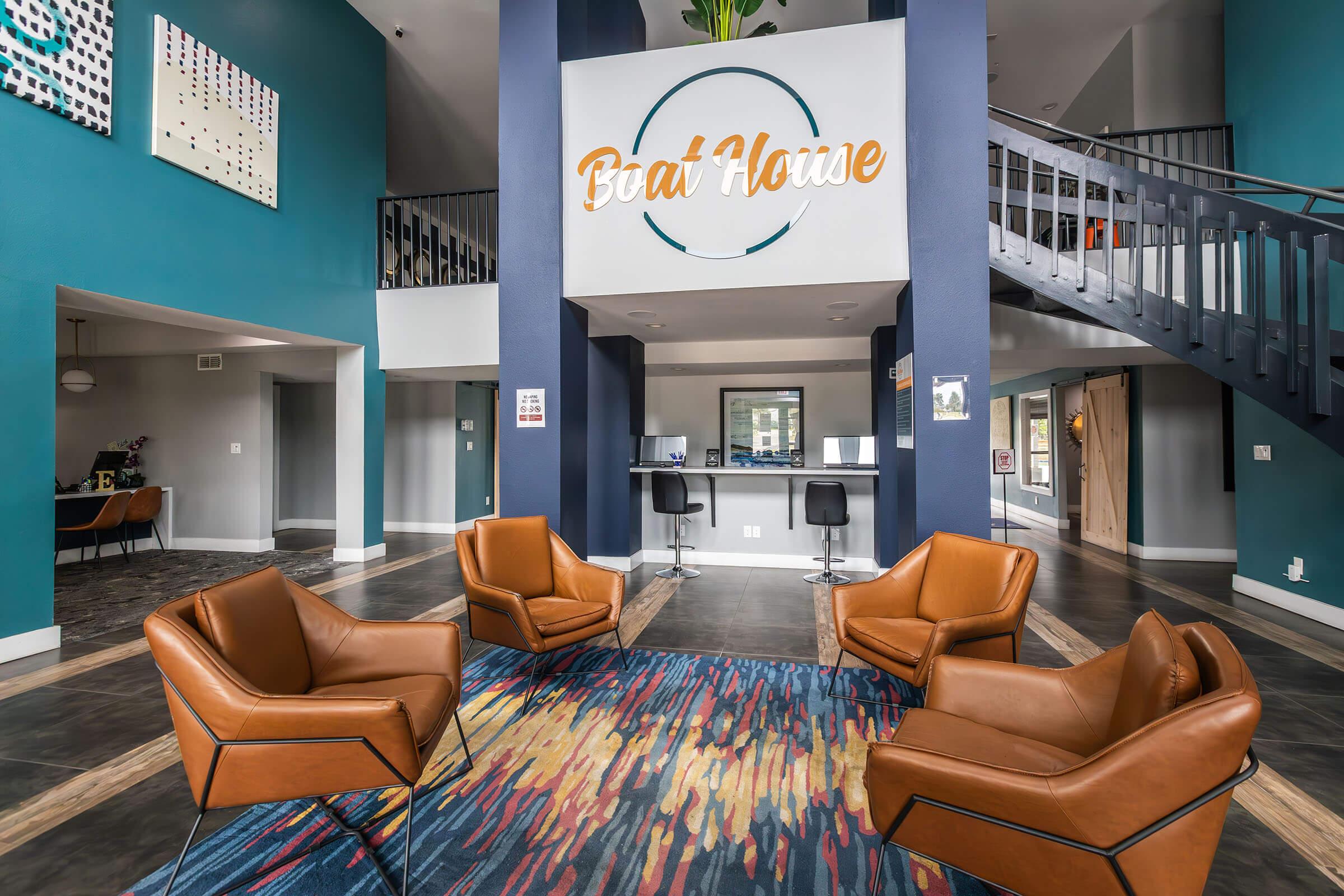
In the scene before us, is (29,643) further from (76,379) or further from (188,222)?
(76,379)

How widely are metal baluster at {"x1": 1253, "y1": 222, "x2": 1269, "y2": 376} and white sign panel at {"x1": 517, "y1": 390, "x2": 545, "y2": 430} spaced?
451 centimetres

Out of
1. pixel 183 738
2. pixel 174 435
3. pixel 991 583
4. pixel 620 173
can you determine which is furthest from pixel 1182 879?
pixel 174 435

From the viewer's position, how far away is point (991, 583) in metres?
2.96

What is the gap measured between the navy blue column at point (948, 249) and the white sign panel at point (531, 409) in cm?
271

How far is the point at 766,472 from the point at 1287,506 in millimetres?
4179

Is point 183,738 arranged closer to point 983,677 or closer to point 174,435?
point 983,677

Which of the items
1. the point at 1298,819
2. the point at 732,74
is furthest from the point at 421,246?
the point at 1298,819

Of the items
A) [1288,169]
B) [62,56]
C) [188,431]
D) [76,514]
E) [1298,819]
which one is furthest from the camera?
[188,431]

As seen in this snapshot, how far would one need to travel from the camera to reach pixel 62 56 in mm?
3799

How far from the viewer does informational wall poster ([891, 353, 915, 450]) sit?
13.3ft

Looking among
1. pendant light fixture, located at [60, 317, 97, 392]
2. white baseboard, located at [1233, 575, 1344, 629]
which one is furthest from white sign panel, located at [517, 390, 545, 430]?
white baseboard, located at [1233, 575, 1344, 629]

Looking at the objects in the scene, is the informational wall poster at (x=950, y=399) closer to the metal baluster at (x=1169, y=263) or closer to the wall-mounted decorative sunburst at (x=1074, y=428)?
the metal baluster at (x=1169, y=263)

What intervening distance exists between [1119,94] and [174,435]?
12165mm

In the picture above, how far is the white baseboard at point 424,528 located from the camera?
890 centimetres
